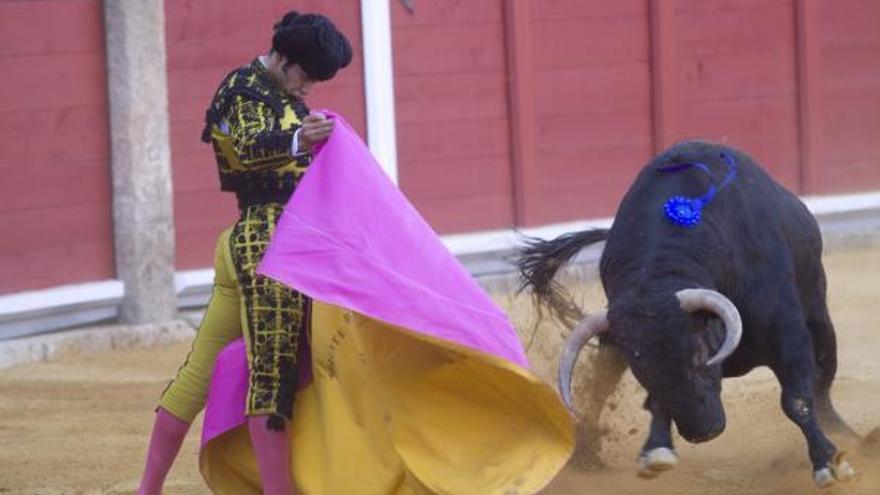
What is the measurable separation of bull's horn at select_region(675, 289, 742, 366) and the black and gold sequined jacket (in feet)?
2.92

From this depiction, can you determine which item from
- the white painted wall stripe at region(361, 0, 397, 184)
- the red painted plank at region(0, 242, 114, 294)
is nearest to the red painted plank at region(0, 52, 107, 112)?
the red painted plank at region(0, 242, 114, 294)

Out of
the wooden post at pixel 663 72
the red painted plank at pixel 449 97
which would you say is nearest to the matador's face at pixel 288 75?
the red painted plank at pixel 449 97

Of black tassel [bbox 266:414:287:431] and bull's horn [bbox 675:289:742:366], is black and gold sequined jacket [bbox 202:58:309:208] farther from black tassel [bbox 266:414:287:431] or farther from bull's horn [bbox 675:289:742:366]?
bull's horn [bbox 675:289:742:366]

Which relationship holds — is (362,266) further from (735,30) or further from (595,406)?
(735,30)

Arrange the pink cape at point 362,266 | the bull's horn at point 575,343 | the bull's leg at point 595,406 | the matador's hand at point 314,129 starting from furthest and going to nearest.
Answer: the bull's leg at point 595,406 < the bull's horn at point 575,343 < the pink cape at point 362,266 < the matador's hand at point 314,129

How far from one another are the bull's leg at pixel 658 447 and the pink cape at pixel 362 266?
384 millimetres

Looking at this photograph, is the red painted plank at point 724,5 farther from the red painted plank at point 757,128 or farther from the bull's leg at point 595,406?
the bull's leg at point 595,406

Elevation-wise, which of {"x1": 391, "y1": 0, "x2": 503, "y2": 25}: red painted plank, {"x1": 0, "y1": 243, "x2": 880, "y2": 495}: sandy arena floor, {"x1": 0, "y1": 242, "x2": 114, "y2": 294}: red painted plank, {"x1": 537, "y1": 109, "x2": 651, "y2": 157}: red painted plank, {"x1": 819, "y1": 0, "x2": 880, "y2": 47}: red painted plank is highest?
{"x1": 391, "y1": 0, "x2": 503, "y2": 25}: red painted plank

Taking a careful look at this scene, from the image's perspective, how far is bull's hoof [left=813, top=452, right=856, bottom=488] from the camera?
407 cm

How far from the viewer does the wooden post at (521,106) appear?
8.20 metres

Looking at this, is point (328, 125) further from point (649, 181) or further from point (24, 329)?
point (24, 329)

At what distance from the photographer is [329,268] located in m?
3.68

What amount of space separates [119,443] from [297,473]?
5.09 feet

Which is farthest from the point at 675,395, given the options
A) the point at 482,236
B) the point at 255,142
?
the point at 482,236
